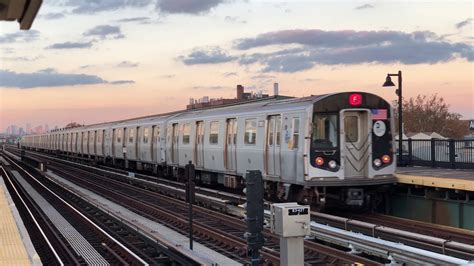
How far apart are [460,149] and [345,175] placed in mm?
5081

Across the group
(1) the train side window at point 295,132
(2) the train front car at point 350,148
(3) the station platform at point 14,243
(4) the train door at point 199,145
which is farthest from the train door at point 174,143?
(2) the train front car at point 350,148

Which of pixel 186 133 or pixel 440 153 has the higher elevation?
pixel 186 133

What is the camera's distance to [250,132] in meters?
16.7

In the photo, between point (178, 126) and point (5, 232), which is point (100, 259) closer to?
point (5, 232)

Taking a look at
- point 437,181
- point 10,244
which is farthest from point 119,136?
point 437,181

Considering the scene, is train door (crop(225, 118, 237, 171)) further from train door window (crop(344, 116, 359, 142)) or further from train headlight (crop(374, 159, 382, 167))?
train headlight (crop(374, 159, 382, 167))

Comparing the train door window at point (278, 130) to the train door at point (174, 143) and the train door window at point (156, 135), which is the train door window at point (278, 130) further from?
the train door window at point (156, 135)

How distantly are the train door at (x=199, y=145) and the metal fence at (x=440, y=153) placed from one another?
743 centimetres

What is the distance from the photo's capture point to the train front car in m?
13.6

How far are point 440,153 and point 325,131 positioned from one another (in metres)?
6.13

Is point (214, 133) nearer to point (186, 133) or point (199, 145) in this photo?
point (199, 145)

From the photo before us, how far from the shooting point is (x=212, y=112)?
20734 mm

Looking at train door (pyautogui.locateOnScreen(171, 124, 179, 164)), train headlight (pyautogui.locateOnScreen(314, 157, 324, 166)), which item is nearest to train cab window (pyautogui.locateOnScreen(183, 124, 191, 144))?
train door (pyautogui.locateOnScreen(171, 124, 179, 164))

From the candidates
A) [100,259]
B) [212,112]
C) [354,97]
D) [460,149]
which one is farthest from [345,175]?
[212,112]
